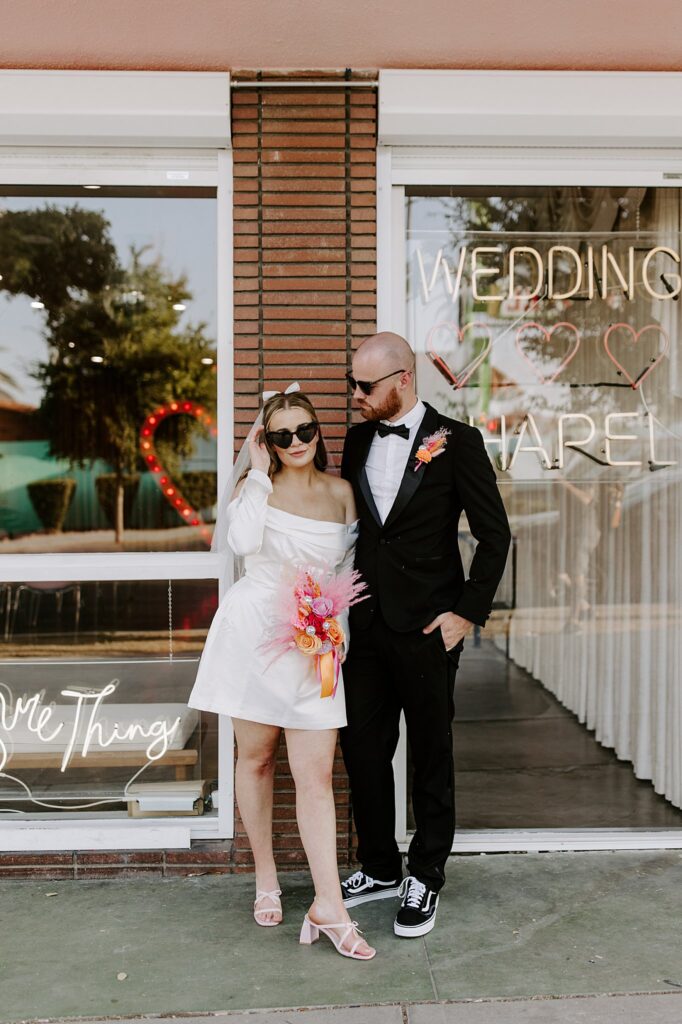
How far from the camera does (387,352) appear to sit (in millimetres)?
3715

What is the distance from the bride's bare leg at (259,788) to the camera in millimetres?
3717

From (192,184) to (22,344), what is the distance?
313 cm

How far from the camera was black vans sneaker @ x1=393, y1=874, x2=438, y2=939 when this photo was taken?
3701 millimetres

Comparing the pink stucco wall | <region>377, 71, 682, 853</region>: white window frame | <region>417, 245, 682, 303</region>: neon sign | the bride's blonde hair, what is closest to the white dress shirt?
the bride's blonde hair

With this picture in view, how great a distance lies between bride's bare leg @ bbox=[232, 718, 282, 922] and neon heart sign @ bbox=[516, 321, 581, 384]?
236 cm

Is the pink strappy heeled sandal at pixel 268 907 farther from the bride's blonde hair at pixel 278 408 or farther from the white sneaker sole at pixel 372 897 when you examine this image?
the bride's blonde hair at pixel 278 408

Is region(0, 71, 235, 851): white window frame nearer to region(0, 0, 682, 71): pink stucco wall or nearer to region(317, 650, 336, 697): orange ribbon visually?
region(0, 0, 682, 71): pink stucco wall

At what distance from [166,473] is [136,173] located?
13.8 feet

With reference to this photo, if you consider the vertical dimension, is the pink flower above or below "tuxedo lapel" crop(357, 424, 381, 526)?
below

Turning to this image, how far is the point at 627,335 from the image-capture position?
485cm

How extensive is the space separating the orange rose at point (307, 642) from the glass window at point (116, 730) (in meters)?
1.11

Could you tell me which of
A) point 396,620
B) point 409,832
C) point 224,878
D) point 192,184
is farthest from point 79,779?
point 192,184

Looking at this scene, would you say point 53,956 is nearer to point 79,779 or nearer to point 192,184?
point 79,779

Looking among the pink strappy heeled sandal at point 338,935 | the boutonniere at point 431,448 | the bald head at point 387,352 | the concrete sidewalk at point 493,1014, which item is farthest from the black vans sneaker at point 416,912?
the bald head at point 387,352
